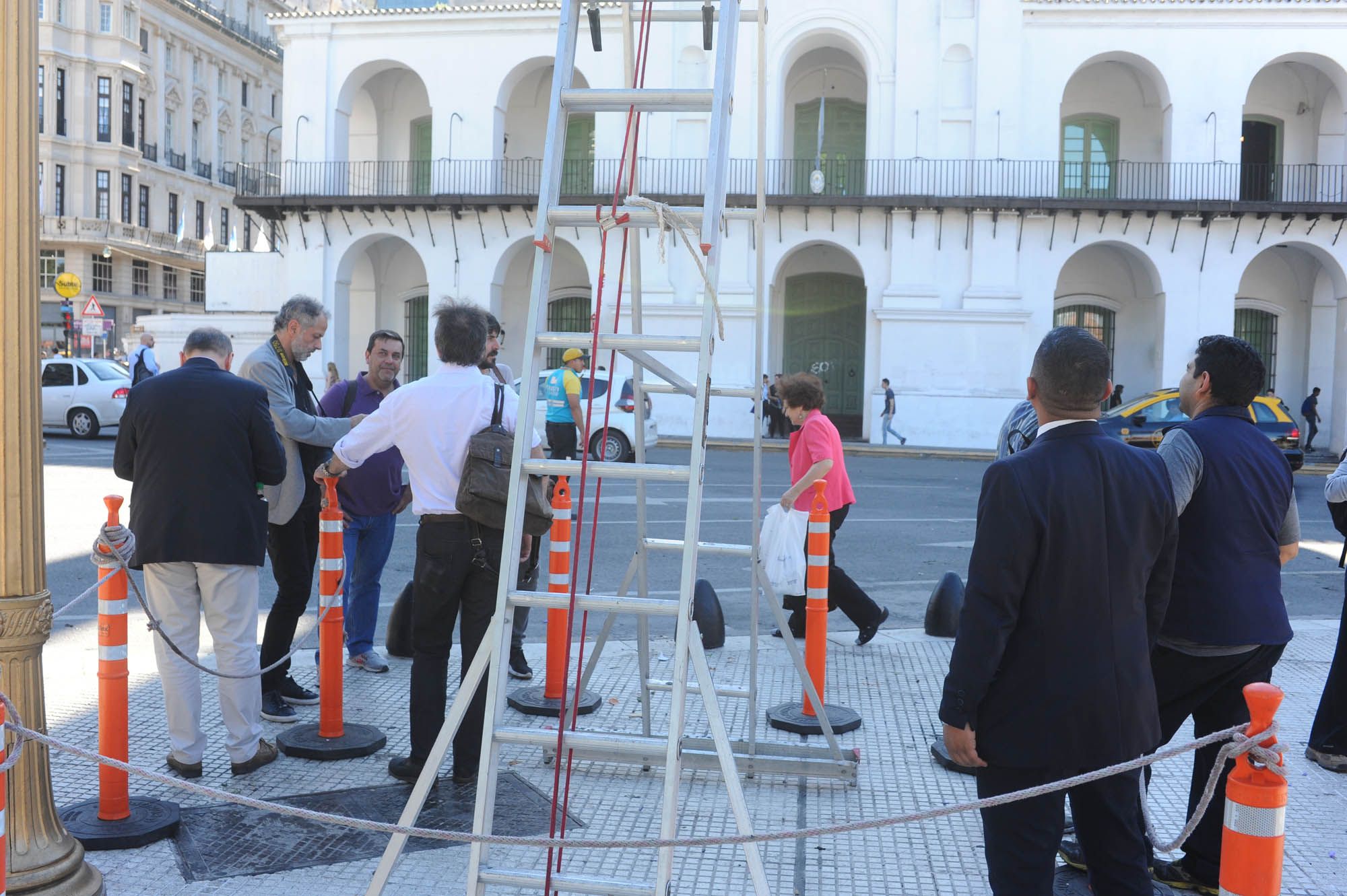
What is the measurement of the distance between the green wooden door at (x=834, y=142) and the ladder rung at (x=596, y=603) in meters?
26.6

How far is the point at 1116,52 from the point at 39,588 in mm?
28135

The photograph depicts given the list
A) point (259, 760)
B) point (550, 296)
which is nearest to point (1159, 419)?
point (550, 296)

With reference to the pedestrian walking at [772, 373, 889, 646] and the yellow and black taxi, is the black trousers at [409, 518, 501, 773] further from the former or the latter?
the yellow and black taxi

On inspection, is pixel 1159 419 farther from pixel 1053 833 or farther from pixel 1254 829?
pixel 1254 829

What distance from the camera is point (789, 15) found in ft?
89.5

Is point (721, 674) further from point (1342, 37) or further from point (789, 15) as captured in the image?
point (1342, 37)

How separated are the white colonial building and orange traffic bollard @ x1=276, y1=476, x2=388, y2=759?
68.3 feet

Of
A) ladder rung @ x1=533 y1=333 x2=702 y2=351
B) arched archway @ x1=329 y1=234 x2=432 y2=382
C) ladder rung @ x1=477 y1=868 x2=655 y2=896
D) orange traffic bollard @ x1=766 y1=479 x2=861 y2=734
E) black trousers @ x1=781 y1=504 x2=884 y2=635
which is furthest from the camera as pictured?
arched archway @ x1=329 y1=234 x2=432 y2=382

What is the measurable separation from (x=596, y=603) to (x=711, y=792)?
6.94 feet

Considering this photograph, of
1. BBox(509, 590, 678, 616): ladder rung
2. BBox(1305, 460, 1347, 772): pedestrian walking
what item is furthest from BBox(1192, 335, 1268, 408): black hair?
BBox(509, 590, 678, 616): ladder rung

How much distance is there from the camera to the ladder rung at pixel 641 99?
3.36 metres

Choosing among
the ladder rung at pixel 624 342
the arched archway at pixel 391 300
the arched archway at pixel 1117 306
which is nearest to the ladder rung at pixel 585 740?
the ladder rung at pixel 624 342

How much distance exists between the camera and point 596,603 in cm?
310

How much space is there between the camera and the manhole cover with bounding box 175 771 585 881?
4102mm
